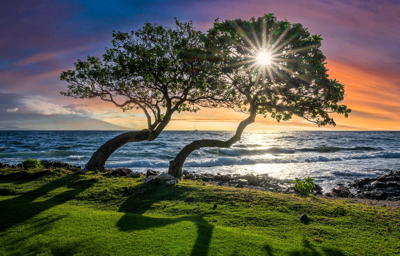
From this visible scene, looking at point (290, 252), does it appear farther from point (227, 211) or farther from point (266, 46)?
point (266, 46)

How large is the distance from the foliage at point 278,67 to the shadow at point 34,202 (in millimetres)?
7768

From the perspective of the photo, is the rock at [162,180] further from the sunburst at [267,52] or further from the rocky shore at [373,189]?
the rocky shore at [373,189]

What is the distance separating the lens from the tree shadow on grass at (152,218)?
492 centimetres

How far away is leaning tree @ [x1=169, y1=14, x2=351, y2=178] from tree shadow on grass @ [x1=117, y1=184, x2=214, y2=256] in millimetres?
5812

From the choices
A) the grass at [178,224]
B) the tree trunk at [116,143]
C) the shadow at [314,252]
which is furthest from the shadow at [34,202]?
the shadow at [314,252]

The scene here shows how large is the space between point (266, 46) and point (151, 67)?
204 inches

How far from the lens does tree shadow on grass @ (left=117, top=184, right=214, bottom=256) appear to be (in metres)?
4.92

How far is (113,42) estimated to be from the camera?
40.3 feet

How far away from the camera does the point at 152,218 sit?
19.9 ft

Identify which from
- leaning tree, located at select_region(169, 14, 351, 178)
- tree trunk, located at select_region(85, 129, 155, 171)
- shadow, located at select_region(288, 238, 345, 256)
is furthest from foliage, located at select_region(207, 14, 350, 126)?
shadow, located at select_region(288, 238, 345, 256)

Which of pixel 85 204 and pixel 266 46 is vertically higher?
pixel 266 46

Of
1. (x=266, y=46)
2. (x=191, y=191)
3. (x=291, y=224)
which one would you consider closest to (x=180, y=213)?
(x=191, y=191)

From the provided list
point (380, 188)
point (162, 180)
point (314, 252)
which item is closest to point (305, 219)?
point (314, 252)

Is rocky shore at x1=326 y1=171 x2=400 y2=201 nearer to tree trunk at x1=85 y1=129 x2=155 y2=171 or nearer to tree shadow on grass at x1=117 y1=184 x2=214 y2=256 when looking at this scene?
tree shadow on grass at x1=117 y1=184 x2=214 y2=256
